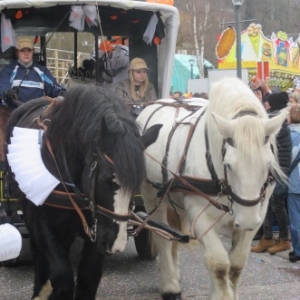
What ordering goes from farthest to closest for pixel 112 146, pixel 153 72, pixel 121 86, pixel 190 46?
pixel 190 46 → pixel 153 72 → pixel 121 86 → pixel 112 146

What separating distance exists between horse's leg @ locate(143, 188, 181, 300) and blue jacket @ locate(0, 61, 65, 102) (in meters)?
1.57

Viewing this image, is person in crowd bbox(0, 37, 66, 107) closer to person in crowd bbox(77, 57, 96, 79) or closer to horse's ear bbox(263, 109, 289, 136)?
person in crowd bbox(77, 57, 96, 79)

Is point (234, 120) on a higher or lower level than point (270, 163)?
higher

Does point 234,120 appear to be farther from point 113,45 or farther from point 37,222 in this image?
point 113,45

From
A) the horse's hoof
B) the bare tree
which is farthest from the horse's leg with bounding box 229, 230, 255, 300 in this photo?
the bare tree

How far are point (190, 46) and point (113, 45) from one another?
119 ft

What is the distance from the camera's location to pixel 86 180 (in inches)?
151

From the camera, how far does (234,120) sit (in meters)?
4.09

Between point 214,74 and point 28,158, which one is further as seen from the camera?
point 214,74

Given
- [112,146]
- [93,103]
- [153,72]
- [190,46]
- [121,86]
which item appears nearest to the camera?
[112,146]

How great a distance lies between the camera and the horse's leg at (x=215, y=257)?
4406 mm

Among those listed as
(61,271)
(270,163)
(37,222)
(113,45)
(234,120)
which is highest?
(113,45)

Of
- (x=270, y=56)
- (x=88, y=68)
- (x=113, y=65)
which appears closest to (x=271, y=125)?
(x=113, y=65)

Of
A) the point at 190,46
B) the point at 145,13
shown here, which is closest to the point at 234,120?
the point at 145,13
